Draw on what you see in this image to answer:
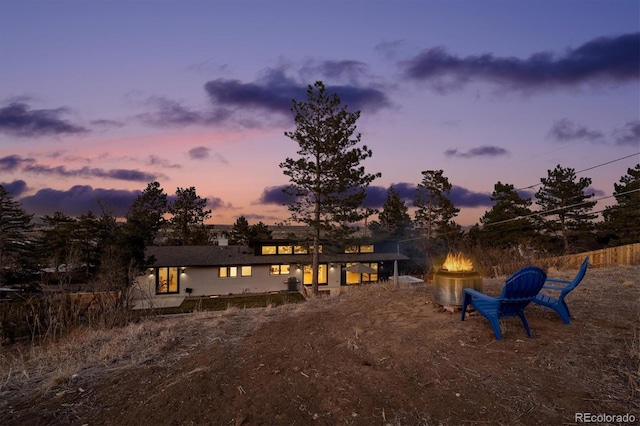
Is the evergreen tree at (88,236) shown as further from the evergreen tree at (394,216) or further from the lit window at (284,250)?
the evergreen tree at (394,216)

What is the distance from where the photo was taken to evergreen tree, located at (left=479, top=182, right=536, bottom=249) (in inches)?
1251

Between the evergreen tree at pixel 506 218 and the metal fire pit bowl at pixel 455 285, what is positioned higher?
the evergreen tree at pixel 506 218

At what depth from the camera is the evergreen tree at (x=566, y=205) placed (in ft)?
100

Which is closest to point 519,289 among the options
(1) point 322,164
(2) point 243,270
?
(1) point 322,164

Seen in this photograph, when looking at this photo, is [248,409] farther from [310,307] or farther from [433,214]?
[433,214]

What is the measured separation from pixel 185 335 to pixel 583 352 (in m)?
5.76

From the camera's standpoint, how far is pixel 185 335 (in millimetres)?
5754

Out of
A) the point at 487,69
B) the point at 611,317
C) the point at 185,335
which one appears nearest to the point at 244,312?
the point at 185,335

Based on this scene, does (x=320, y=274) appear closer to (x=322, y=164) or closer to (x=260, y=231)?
(x=322, y=164)

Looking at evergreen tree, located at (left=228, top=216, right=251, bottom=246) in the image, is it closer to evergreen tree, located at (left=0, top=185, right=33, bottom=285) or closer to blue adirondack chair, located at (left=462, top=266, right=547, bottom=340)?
evergreen tree, located at (left=0, top=185, right=33, bottom=285)

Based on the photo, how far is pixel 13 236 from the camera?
18500 millimetres

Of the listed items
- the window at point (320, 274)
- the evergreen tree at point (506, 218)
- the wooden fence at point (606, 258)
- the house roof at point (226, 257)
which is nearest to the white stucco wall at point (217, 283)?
the house roof at point (226, 257)

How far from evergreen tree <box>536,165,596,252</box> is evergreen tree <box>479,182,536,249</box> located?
161cm

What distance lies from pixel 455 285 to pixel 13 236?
23.1 m
